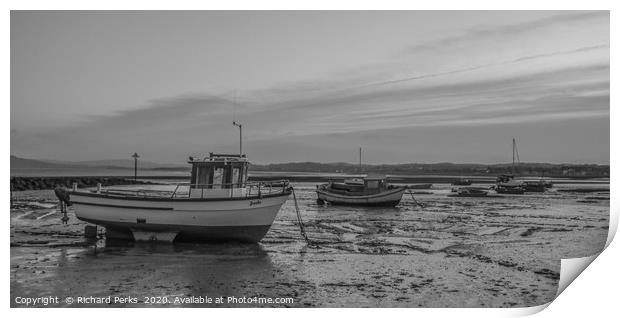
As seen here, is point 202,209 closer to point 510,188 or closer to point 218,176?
point 218,176

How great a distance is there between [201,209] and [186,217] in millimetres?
508

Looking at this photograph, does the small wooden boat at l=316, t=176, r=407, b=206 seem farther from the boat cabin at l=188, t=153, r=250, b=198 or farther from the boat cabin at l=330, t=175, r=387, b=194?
the boat cabin at l=188, t=153, r=250, b=198

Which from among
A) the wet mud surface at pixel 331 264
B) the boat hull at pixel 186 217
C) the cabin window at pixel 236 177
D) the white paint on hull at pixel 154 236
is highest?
the cabin window at pixel 236 177

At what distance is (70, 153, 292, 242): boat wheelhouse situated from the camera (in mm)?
15250

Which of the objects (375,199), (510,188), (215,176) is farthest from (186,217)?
(510,188)

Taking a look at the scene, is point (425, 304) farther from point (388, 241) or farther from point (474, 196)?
point (474, 196)

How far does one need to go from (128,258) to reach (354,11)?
8109mm

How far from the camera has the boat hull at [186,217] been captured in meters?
15.2

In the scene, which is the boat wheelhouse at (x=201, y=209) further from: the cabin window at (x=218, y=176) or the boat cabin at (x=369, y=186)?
the boat cabin at (x=369, y=186)

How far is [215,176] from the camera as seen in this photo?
15.7 meters

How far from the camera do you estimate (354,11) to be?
10.2m

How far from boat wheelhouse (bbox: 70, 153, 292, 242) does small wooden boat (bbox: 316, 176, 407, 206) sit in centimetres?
1443

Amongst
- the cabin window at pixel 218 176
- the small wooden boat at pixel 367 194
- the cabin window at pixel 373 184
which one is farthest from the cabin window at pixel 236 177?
the cabin window at pixel 373 184
